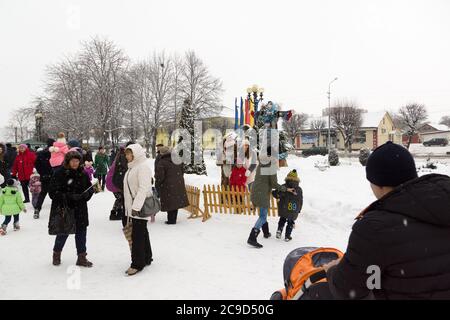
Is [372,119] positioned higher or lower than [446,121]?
lower

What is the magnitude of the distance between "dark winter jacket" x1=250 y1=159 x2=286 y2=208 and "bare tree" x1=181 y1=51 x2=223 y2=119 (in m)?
40.6

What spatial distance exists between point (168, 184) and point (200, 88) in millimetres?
41642

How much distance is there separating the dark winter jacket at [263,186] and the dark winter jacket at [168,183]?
2.41m

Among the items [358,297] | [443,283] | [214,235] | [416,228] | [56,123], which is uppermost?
[56,123]

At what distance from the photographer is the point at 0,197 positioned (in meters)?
7.48

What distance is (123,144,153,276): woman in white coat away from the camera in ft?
17.2

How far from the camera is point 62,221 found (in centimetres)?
519

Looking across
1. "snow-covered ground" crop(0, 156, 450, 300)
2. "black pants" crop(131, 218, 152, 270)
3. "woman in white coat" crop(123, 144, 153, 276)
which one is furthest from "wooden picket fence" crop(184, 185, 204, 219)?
"black pants" crop(131, 218, 152, 270)

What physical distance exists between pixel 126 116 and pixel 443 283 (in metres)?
42.7

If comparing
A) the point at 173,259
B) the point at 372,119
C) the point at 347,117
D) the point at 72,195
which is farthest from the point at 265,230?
the point at 372,119

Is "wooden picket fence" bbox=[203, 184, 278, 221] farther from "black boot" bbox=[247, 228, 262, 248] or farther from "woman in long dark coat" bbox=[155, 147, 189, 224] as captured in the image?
"black boot" bbox=[247, 228, 262, 248]

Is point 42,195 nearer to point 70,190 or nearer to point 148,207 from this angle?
point 70,190
